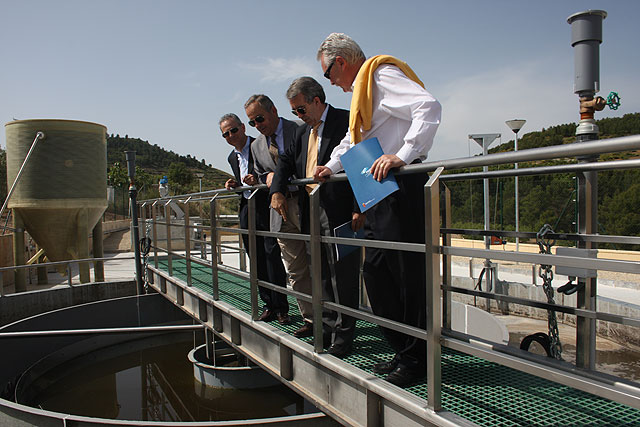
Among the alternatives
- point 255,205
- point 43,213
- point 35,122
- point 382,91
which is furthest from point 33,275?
point 382,91

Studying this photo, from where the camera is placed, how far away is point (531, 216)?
1169 centimetres

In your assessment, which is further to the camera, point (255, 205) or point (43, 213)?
point (43, 213)

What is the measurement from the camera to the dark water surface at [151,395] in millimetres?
6520

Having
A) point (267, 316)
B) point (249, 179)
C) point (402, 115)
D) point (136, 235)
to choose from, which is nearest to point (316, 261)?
point (402, 115)

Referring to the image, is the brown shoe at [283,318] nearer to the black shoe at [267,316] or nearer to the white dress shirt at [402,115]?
the black shoe at [267,316]

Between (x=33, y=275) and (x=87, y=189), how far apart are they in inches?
148

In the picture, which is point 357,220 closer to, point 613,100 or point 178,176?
point 613,100

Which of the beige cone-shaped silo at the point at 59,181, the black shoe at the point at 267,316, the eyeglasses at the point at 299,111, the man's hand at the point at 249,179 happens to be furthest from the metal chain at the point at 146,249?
the eyeglasses at the point at 299,111

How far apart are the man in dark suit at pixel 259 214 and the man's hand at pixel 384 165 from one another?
193 cm

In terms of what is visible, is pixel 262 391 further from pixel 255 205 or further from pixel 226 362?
pixel 255 205

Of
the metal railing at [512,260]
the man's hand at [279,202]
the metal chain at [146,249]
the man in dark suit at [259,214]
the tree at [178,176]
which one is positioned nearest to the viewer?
the metal railing at [512,260]

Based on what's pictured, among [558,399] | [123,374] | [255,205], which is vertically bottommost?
[123,374]

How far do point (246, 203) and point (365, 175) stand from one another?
7.24 feet

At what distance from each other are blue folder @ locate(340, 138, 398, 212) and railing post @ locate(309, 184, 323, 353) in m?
0.42
